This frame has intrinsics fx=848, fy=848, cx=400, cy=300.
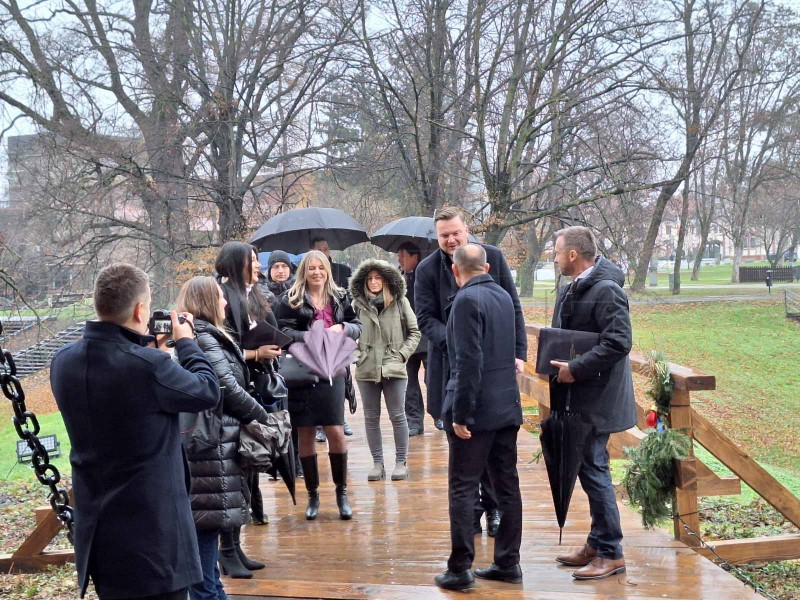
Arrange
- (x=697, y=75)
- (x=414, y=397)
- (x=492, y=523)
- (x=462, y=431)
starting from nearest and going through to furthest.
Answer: (x=462, y=431) → (x=492, y=523) → (x=414, y=397) → (x=697, y=75)

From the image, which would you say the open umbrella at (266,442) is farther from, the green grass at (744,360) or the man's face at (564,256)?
the green grass at (744,360)

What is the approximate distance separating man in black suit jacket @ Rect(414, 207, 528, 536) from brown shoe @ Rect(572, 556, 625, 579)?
697 millimetres

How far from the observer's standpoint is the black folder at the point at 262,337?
4879mm

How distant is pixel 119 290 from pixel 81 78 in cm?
1412

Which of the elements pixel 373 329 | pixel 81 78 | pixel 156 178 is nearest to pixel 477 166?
pixel 156 178

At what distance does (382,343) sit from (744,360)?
20221mm

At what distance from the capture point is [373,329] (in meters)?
6.54

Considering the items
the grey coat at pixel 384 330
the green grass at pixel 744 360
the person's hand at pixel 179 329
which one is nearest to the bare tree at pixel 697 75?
the green grass at pixel 744 360

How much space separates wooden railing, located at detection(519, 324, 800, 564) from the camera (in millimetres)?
4961

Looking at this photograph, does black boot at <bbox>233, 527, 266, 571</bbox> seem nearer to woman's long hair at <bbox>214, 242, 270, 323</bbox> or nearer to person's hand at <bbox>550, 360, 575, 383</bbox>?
woman's long hair at <bbox>214, 242, 270, 323</bbox>

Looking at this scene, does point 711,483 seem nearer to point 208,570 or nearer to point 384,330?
point 384,330

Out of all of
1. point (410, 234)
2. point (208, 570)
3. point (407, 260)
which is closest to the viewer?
point (208, 570)

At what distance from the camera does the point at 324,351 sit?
5496 mm

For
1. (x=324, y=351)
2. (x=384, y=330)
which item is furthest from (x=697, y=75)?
(x=324, y=351)
